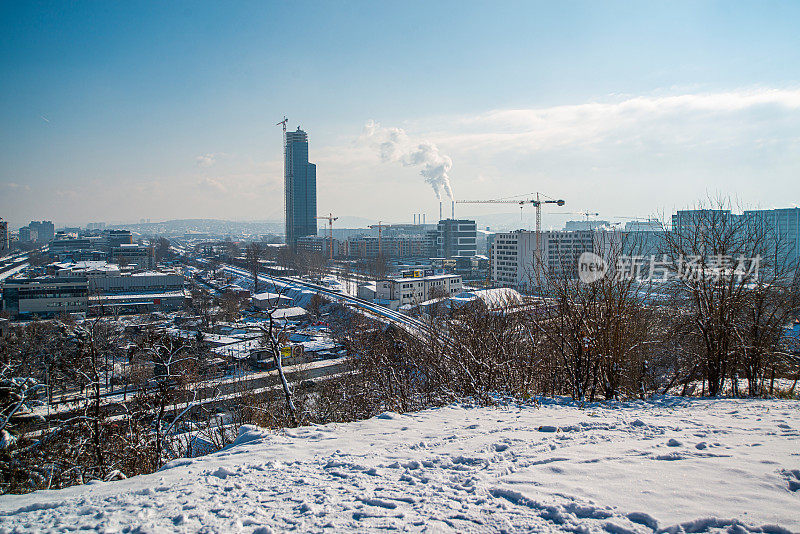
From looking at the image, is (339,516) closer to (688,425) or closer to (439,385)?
(688,425)

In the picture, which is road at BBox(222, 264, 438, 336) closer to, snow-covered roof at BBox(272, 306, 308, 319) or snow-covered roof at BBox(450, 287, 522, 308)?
snow-covered roof at BBox(272, 306, 308, 319)

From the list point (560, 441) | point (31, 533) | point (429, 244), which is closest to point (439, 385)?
point (560, 441)

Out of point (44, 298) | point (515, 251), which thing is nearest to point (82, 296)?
point (44, 298)

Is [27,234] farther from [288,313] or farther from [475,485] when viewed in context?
[475,485]

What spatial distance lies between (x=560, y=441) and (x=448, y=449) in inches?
29.9

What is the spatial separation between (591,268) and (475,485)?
4.30 m

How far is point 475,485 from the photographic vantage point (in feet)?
6.97

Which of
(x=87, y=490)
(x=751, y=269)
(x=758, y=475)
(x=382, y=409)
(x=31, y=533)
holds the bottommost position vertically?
(x=382, y=409)

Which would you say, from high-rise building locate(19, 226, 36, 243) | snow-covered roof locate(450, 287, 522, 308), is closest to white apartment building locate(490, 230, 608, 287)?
snow-covered roof locate(450, 287, 522, 308)

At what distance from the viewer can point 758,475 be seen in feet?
6.61

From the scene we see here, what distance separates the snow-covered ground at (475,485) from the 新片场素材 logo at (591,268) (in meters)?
2.44

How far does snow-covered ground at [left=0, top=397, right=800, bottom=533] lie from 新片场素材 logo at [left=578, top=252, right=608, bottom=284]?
96.2 inches

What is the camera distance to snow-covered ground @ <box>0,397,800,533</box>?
1.76 meters

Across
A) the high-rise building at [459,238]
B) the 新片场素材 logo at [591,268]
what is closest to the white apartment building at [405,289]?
the 新片场素材 logo at [591,268]
